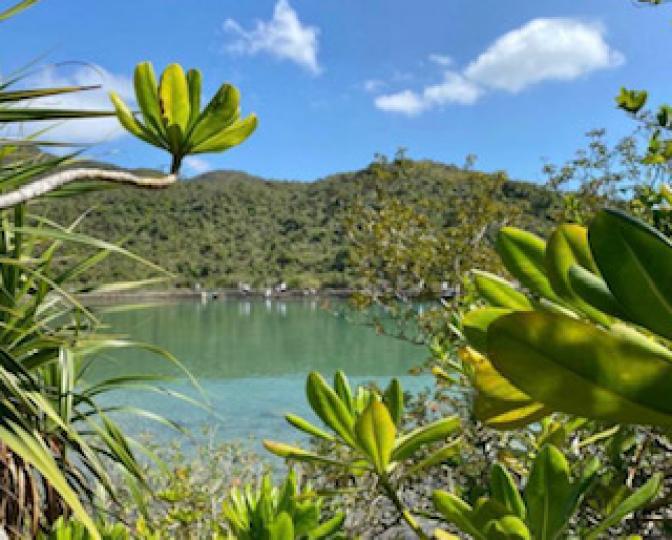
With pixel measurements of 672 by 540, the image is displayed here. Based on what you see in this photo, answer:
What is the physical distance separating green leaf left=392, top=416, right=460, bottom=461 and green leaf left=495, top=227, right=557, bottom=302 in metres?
0.33

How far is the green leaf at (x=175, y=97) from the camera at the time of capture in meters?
0.84

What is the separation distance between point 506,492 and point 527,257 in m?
0.27

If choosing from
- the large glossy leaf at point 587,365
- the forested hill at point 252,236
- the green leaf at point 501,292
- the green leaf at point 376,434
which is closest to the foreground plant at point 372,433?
the green leaf at point 376,434

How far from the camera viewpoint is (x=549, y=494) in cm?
52

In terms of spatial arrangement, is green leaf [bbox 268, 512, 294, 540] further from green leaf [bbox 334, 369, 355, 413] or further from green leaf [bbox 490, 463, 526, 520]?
green leaf [bbox 490, 463, 526, 520]

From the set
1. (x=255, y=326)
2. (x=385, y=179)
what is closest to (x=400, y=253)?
(x=385, y=179)

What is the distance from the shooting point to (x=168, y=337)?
36.7m

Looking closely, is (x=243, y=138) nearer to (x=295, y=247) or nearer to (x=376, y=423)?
(x=376, y=423)

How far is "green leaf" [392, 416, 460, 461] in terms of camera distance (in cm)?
68

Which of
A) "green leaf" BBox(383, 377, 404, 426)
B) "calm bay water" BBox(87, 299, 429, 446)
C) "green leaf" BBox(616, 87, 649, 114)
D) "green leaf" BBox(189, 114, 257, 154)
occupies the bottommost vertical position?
"calm bay water" BBox(87, 299, 429, 446)

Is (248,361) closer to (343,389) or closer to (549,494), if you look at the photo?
(343,389)

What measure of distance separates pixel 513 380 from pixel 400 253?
199 inches

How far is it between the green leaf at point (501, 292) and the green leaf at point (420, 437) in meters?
0.32

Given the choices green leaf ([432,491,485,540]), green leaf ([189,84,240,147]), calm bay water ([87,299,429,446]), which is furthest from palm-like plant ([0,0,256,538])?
green leaf ([432,491,485,540])
